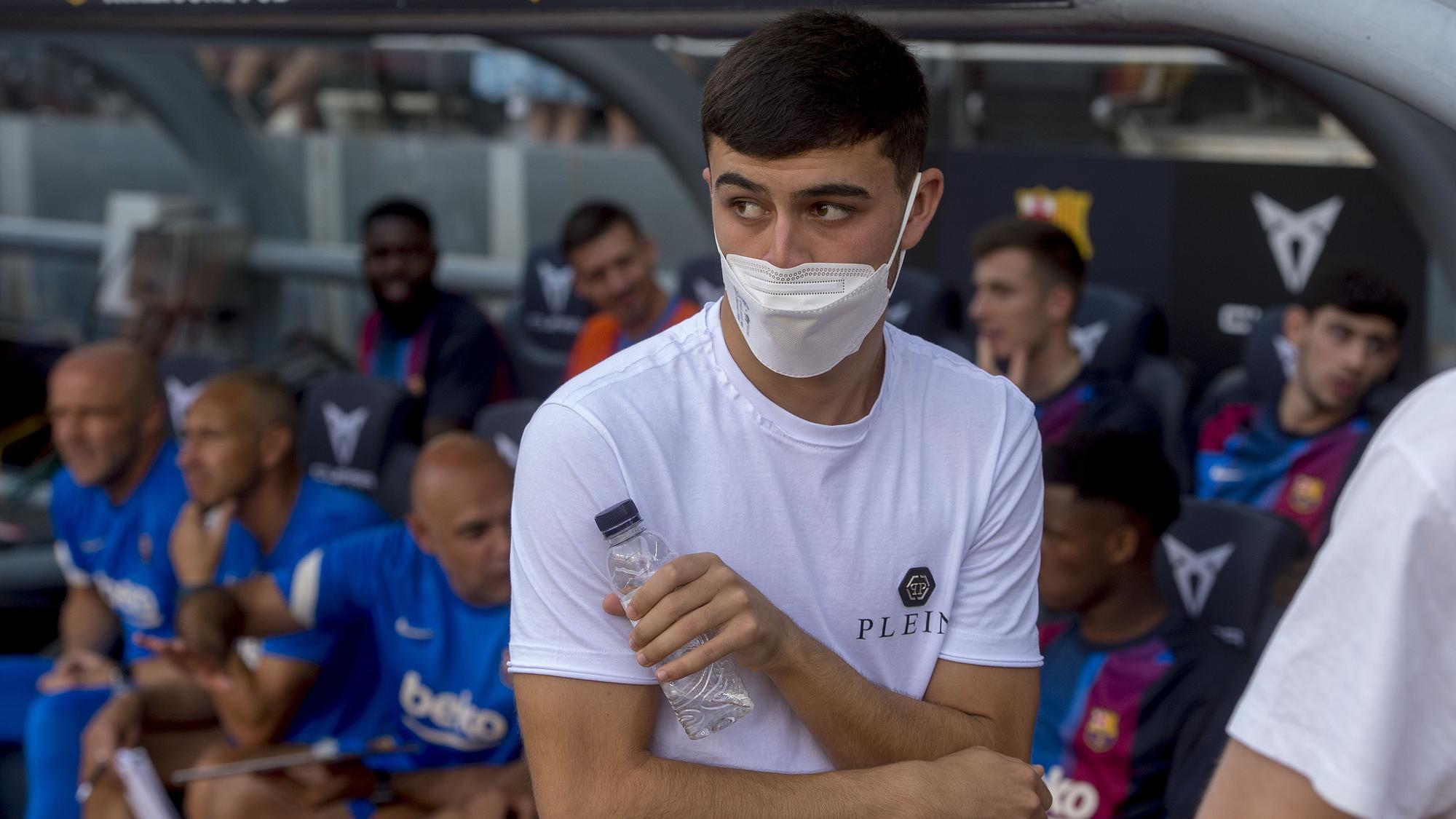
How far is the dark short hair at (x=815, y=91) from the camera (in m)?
1.44

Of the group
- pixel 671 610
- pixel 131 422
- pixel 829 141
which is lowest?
pixel 131 422

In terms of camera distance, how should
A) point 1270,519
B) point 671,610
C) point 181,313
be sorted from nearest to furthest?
point 671,610 < point 1270,519 < point 181,313

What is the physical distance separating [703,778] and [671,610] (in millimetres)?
208

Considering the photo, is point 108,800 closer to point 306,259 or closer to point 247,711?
point 247,711

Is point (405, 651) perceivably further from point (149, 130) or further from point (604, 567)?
point (149, 130)

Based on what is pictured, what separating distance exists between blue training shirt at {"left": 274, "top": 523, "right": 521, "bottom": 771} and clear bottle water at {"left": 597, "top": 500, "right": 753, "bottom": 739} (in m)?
1.68

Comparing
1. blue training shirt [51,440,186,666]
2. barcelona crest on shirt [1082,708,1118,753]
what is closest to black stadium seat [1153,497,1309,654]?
barcelona crest on shirt [1082,708,1118,753]

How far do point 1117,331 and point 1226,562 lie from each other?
1.81 meters

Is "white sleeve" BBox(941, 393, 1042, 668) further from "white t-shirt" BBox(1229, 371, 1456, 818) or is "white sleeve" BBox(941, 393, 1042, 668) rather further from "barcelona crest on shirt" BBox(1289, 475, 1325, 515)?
"barcelona crest on shirt" BBox(1289, 475, 1325, 515)

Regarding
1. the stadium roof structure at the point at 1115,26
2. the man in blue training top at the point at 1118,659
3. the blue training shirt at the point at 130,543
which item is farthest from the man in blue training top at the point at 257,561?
the man in blue training top at the point at 1118,659

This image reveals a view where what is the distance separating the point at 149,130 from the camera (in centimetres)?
926

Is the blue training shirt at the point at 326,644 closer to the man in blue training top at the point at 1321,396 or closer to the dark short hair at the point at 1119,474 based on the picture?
the dark short hair at the point at 1119,474

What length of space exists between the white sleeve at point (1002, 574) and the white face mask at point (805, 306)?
225 mm

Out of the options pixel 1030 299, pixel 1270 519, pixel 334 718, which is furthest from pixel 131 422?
pixel 1270 519
